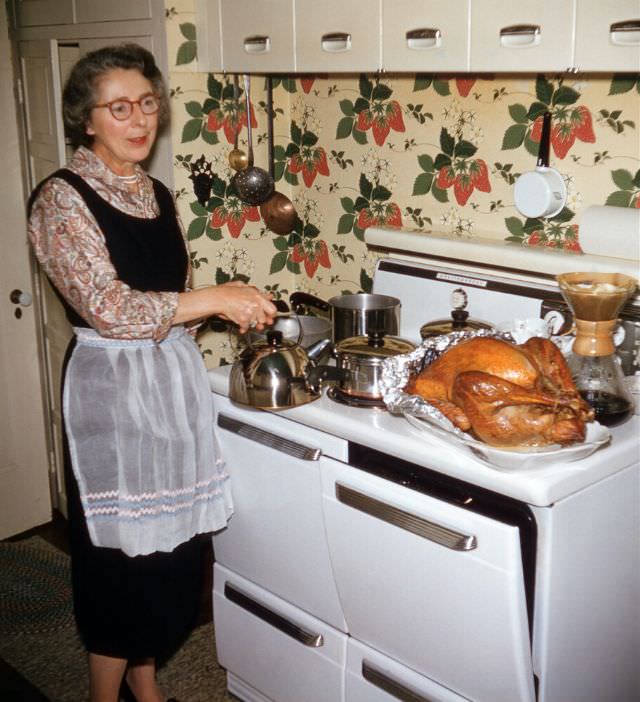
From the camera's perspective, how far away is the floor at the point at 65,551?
193cm

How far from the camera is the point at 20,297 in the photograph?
2.90 meters

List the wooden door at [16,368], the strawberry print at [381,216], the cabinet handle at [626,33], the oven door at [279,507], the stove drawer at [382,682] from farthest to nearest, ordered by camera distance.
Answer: the wooden door at [16,368] < the strawberry print at [381,216] < the oven door at [279,507] < the stove drawer at [382,682] < the cabinet handle at [626,33]

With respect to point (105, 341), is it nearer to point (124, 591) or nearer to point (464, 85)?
point (124, 591)

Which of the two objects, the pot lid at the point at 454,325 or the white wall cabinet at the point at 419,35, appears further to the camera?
the pot lid at the point at 454,325

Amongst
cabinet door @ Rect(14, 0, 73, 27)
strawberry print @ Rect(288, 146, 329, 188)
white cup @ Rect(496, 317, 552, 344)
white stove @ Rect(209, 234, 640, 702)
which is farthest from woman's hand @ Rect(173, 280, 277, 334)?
cabinet door @ Rect(14, 0, 73, 27)

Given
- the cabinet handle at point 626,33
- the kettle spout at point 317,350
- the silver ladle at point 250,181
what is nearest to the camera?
the cabinet handle at point 626,33

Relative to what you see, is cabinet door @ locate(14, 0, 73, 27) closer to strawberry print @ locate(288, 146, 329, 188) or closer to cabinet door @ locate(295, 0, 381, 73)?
strawberry print @ locate(288, 146, 329, 188)

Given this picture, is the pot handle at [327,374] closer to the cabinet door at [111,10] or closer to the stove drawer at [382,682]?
the stove drawer at [382,682]

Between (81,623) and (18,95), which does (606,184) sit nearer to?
(81,623)

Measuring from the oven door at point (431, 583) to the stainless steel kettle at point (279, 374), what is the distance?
177mm

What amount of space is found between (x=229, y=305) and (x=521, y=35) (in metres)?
0.76

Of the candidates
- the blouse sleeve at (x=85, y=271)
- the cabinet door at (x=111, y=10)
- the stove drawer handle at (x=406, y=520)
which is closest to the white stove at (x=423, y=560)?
the stove drawer handle at (x=406, y=520)

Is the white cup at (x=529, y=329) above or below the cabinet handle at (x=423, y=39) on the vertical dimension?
below

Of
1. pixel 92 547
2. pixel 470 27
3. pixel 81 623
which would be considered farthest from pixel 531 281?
pixel 81 623
